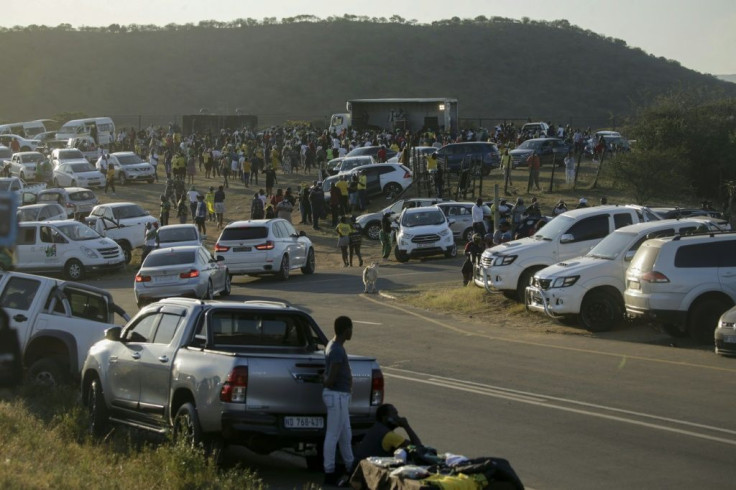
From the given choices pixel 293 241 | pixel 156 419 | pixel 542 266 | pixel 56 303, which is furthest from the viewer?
pixel 293 241

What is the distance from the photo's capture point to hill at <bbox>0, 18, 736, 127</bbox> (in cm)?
11044

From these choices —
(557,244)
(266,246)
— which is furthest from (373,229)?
(557,244)

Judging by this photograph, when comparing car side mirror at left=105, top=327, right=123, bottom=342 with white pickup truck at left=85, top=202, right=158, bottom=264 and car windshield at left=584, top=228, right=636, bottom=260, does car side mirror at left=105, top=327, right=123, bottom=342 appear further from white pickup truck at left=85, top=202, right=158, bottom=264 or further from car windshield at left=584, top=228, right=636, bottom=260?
white pickup truck at left=85, top=202, right=158, bottom=264

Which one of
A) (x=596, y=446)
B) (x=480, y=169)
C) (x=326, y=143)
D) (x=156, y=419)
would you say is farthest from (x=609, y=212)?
(x=326, y=143)

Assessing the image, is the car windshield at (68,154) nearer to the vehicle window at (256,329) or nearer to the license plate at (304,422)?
the vehicle window at (256,329)

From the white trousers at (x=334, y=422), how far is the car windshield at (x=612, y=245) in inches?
480

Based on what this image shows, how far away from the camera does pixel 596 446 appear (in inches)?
480

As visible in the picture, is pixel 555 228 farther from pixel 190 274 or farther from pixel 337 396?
pixel 337 396

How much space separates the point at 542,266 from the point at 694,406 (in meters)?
10.0

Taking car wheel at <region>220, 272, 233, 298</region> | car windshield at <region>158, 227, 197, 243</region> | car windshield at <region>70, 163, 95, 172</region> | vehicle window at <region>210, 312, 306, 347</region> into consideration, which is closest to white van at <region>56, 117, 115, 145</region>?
car windshield at <region>70, 163, 95, 172</region>

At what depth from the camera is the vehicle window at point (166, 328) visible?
39.2 ft

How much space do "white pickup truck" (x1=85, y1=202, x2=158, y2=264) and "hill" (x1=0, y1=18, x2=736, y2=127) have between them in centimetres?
5952

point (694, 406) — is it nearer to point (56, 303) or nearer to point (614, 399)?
point (614, 399)

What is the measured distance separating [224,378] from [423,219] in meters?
26.1
